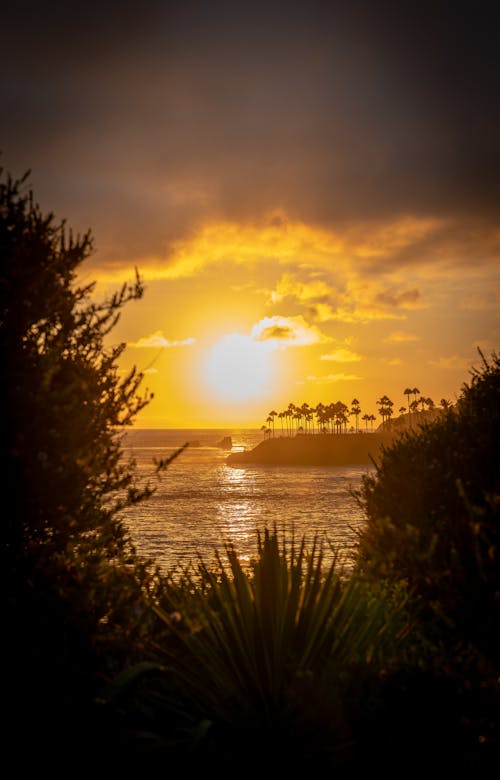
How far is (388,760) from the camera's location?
174 inches

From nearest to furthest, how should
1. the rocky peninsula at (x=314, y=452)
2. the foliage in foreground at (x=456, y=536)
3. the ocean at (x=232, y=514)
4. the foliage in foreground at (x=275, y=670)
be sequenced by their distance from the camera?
1. the foliage in foreground at (x=275, y=670)
2. the foliage in foreground at (x=456, y=536)
3. the ocean at (x=232, y=514)
4. the rocky peninsula at (x=314, y=452)

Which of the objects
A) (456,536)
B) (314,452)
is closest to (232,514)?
(456,536)

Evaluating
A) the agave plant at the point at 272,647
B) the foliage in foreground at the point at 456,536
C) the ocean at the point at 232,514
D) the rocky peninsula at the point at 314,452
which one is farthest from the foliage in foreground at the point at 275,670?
the rocky peninsula at the point at 314,452

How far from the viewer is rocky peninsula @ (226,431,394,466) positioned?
577 ft

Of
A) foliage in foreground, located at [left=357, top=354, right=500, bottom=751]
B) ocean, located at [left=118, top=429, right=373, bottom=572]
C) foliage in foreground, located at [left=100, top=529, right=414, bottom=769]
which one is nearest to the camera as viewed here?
foliage in foreground, located at [left=100, top=529, right=414, bottom=769]

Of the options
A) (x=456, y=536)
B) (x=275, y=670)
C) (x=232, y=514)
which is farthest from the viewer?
(x=232, y=514)

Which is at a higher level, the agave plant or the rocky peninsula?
the agave plant

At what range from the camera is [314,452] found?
587 ft

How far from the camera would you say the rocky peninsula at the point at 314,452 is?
17588cm

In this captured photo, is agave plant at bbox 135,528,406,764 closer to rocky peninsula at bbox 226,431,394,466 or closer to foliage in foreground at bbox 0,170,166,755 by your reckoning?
foliage in foreground at bbox 0,170,166,755

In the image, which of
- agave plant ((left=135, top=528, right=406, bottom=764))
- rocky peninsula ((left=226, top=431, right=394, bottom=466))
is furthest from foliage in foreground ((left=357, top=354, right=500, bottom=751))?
rocky peninsula ((left=226, top=431, right=394, bottom=466))

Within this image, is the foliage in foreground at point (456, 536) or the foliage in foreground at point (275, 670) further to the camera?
the foliage in foreground at point (456, 536)

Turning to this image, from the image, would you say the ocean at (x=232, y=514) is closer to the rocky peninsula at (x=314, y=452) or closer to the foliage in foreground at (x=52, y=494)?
the foliage in foreground at (x=52, y=494)

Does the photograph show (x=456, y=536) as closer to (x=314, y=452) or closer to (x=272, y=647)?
(x=272, y=647)
